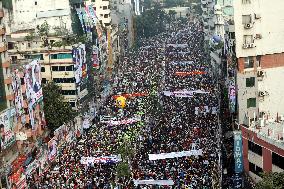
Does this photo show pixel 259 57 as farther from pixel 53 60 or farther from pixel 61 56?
pixel 53 60

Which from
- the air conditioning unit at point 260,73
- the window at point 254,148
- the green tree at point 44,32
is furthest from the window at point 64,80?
the window at point 254,148

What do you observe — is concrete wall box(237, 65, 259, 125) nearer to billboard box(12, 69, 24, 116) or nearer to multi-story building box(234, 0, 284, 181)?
multi-story building box(234, 0, 284, 181)

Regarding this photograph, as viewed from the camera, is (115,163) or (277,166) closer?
(277,166)

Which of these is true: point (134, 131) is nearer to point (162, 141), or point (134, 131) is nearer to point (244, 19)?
point (162, 141)

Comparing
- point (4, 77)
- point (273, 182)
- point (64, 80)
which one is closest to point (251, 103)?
point (273, 182)

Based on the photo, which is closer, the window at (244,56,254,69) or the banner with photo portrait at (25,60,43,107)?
the window at (244,56,254,69)

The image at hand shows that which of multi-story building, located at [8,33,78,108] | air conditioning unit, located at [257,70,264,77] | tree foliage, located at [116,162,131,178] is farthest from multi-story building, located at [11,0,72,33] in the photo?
air conditioning unit, located at [257,70,264,77]

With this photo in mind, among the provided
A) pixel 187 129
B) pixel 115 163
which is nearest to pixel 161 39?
pixel 187 129

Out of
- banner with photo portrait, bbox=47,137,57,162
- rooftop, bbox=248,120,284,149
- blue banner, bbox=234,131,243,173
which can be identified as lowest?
banner with photo portrait, bbox=47,137,57,162

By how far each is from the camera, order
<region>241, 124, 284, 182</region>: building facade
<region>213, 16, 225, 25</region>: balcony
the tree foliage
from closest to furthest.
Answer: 1. <region>241, 124, 284, 182</region>: building facade
2. the tree foliage
3. <region>213, 16, 225, 25</region>: balcony

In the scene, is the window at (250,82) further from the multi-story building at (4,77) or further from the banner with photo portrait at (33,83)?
the banner with photo portrait at (33,83)
